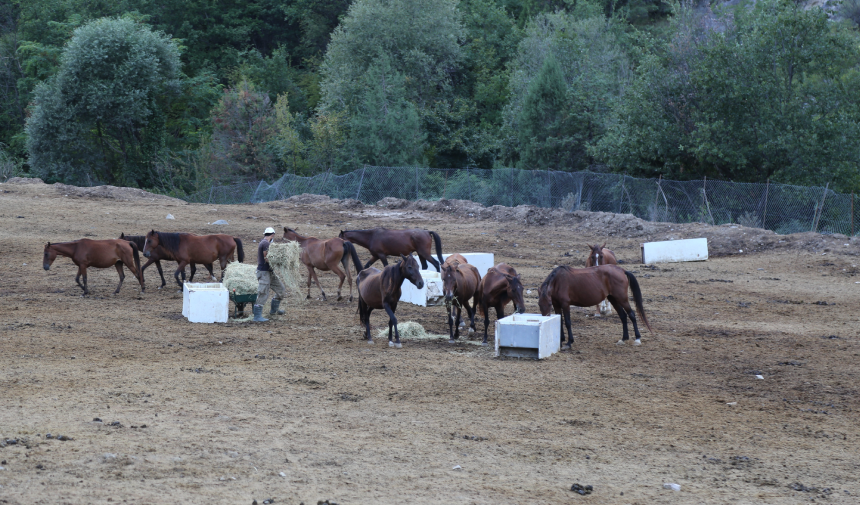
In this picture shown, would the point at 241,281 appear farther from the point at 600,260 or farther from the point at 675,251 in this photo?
the point at 675,251

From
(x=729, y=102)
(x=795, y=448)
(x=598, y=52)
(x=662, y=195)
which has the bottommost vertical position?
(x=795, y=448)

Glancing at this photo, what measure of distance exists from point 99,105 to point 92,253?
105 feet

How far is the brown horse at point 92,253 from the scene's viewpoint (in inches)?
661

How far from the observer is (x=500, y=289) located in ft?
42.2

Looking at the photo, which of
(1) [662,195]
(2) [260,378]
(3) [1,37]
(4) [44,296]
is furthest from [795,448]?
(3) [1,37]

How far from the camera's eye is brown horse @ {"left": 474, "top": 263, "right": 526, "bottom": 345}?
12469 mm

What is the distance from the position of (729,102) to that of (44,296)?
2545cm

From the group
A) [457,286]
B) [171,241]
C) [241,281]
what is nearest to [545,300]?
[457,286]

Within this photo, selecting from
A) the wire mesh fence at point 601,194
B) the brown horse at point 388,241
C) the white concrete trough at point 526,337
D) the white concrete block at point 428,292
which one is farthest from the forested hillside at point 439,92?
the white concrete trough at point 526,337

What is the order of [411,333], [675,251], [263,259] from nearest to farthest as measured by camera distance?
[411,333] → [263,259] → [675,251]

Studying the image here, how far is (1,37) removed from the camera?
56.0 meters

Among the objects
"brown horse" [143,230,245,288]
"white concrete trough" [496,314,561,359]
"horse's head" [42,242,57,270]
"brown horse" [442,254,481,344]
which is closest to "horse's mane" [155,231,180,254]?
"brown horse" [143,230,245,288]

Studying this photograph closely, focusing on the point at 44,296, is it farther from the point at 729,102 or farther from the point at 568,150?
the point at 568,150

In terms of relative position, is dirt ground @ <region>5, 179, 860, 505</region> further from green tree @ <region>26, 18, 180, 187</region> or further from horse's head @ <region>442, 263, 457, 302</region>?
green tree @ <region>26, 18, 180, 187</region>
